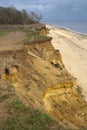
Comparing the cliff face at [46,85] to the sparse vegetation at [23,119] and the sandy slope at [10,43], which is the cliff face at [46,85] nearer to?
the sandy slope at [10,43]

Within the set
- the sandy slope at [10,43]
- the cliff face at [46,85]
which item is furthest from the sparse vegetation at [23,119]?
the sandy slope at [10,43]

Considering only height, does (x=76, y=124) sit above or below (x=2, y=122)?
below

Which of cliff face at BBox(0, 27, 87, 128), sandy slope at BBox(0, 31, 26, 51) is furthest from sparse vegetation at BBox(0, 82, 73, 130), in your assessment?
sandy slope at BBox(0, 31, 26, 51)

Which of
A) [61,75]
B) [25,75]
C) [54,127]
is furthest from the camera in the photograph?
[61,75]

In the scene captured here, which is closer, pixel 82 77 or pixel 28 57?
pixel 28 57

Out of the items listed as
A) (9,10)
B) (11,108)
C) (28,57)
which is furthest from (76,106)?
(9,10)

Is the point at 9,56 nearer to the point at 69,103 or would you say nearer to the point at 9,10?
the point at 69,103

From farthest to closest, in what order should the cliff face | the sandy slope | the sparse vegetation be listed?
the sandy slope → the cliff face → the sparse vegetation

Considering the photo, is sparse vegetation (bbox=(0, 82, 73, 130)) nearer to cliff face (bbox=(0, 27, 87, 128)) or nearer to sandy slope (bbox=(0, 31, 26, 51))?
cliff face (bbox=(0, 27, 87, 128))
